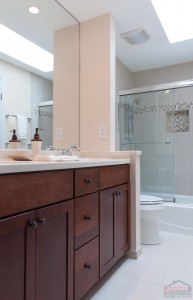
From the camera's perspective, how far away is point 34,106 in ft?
5.96

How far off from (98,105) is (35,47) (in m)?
0.73

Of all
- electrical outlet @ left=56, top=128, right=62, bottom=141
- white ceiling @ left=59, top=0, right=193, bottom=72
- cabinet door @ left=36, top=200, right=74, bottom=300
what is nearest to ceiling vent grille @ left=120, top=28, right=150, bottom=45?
white ceiling @ left=59, top=0, right=193, bottom=72

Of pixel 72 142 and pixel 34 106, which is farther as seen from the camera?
pixel 72 142

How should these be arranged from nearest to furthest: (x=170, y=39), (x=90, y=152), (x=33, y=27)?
(x=33, y=27), (x=90, y=152), (x=170, y=39)

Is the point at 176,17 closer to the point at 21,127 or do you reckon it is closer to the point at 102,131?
the point at 102,131

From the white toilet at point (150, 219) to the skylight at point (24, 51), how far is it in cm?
152

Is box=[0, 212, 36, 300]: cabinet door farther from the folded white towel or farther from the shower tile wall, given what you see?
the shower tile wall

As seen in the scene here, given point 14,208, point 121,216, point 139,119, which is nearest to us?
point 14,208

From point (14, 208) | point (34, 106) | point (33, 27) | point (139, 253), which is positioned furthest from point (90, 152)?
point (14, 208)

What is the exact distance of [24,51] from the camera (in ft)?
5.74

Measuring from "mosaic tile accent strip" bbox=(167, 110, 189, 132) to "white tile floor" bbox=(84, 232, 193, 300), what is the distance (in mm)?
1860

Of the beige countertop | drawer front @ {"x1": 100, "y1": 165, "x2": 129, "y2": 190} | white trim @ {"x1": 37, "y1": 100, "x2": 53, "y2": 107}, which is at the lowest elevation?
drawer front @ {"x1": 100, "y1": 165, "x2": 129, "y2": 190}

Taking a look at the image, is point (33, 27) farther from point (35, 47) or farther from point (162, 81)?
point (162, 81)

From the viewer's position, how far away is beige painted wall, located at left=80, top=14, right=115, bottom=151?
2.14 metres
